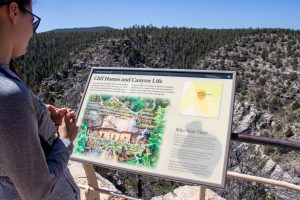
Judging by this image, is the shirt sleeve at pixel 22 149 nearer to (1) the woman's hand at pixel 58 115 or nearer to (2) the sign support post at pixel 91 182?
(1) the woman's hand at pixel 58 115

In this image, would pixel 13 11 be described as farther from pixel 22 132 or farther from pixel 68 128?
pixel 68 128

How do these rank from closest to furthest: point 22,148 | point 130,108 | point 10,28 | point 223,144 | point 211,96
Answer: point 22,148, point 10,28, point 223,144, point 211,96, point 130,108

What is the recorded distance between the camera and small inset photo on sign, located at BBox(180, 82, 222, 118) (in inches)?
86.0

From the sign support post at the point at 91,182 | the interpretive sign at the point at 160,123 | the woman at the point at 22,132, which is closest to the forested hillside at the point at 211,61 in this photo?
the sign support post at the point at 91,182

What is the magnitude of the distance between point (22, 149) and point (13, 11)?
383 millimetres

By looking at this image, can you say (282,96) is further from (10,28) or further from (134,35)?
(10,28)

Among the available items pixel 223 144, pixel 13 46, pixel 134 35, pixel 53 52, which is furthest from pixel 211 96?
pixel 134 35

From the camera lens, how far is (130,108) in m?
2.44

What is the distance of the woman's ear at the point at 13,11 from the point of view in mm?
1057

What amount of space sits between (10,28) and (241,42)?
2385 inches

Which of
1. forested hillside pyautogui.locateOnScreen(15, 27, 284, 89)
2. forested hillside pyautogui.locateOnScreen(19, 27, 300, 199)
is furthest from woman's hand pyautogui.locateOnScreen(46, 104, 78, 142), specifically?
forested hillside pyautogui.locateOnScreen(15, 27, 284, 89)

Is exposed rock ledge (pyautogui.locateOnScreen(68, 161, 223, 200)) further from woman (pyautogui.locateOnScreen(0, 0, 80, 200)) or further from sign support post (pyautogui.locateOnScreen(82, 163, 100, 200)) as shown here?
woman (pyautogui.locateOnScreen(0, 0, 80, 200))

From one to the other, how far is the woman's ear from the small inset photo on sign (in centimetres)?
133

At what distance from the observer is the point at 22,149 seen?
Result: 97 centimetres
